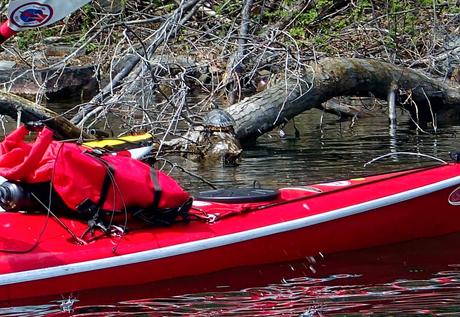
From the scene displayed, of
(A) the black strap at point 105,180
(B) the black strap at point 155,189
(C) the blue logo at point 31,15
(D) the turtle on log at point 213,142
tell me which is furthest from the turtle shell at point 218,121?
(C) the blue logo at point 31,15

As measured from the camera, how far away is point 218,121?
838cm

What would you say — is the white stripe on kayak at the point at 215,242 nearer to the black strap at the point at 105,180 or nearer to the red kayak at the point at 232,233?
the red kayak at the point at 232,233

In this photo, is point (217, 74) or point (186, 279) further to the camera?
point (217, 74)

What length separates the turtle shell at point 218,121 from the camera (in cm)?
839

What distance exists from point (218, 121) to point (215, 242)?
11.0 ft

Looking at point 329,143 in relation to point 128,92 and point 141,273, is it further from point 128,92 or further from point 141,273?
point 141,273

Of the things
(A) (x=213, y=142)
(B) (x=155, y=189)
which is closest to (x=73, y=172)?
(B) (x=155, y=189)

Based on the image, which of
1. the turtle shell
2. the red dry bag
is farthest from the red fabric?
the turtle shell

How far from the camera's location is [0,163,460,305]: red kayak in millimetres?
4793

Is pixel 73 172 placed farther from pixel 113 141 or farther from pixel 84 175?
pixel 113 141

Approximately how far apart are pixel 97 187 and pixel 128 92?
3.26 metres

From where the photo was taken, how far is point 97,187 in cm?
493

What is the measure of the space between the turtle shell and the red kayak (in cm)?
265

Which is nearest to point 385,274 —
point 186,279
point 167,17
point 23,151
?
point 186,279
